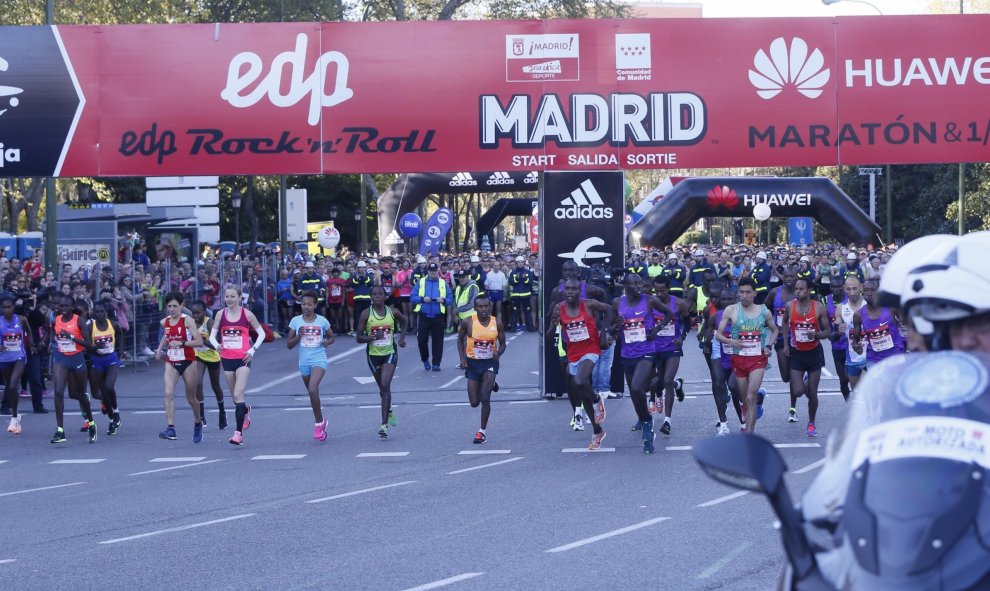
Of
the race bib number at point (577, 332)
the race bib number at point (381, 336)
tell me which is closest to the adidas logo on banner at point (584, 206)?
the race bib number at point (381, 336)

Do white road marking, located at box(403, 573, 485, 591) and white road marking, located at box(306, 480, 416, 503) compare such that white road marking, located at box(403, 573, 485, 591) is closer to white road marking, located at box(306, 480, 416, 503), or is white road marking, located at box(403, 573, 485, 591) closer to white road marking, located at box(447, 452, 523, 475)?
white road marking, located at box(306, 480, 416, 503)

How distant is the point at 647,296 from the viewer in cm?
1452

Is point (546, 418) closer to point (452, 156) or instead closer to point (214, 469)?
point (452, 156)

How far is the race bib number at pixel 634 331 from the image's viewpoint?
46.6ft

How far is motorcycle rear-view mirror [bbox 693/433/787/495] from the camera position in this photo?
296 cm

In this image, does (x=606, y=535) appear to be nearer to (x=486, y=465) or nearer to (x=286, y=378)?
(x=486, y=465)

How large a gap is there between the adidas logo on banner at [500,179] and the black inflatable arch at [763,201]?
4704 mm

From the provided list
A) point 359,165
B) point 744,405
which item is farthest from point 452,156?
point 744,405

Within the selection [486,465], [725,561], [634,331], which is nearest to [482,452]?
[486,465]

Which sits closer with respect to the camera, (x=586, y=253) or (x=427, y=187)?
(x=586, y=253)

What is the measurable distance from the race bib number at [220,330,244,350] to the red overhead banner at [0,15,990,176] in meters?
2.70

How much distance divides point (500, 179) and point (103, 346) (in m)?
24.9

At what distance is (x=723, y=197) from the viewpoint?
134 feet

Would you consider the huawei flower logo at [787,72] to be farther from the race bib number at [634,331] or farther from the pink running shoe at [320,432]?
the pink running shoe at [320,432]
